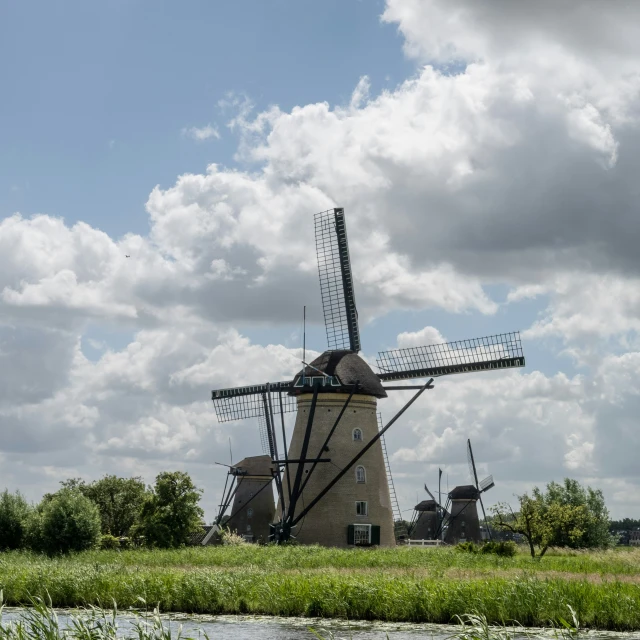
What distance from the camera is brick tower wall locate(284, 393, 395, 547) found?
38.9 m

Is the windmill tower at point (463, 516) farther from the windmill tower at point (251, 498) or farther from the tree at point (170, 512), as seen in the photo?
the tree at point (170, 512)

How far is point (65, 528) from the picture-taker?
39.2 meters

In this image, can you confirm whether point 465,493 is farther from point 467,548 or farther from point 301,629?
point 301,629

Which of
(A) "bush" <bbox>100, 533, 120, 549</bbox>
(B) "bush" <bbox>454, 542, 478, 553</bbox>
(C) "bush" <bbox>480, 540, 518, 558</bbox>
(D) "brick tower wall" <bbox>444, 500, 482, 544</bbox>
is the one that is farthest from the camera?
(D) "brick tower wall" <bbox>444, 500, 482, 544</bbox>

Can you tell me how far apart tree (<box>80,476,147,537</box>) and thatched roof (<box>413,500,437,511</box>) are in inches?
776

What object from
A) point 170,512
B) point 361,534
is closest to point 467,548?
point 361,534

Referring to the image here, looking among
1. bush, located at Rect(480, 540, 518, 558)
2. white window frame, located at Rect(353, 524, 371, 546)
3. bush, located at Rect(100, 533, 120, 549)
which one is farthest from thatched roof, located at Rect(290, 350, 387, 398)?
bush, located at Rect(100, 533, 120, 549)

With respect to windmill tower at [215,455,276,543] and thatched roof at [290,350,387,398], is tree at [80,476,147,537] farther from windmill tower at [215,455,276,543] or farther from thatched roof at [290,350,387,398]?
thatched roof at [290,350,387,398]

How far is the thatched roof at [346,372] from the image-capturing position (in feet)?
129

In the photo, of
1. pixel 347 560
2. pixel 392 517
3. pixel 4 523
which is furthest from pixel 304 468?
pixel 4 523

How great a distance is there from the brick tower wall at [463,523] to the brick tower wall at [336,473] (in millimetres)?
20314

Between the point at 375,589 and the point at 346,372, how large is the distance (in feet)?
65.3

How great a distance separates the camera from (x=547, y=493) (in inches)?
2279

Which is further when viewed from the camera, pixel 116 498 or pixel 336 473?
pixel 116 498
